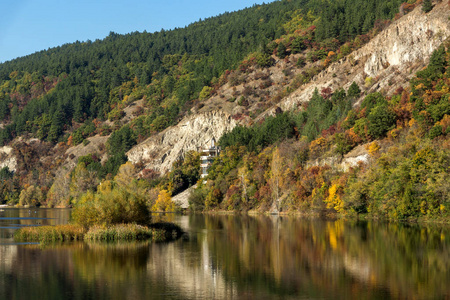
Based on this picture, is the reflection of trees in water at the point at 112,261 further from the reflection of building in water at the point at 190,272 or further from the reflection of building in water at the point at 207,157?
the reflection of building in water at the point at 207,157

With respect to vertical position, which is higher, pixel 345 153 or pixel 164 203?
pixel 345 153

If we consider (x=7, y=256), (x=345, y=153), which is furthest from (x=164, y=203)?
(x=7, y=256)

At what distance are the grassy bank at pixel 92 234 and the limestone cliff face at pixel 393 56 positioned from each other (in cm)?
7752

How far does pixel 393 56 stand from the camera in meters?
133

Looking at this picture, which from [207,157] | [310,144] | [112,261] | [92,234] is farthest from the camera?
[207,157]

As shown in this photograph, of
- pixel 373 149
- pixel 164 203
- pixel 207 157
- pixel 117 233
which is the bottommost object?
pixel 117 233

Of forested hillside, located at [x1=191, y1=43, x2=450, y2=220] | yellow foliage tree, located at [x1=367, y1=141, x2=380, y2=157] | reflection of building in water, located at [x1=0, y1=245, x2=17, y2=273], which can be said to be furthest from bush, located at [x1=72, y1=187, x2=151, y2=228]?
yellow foliage tree, located at [x1=367, y1=141, x2=380, y2=157]

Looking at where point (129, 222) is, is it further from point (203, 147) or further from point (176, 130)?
point (176, 130)

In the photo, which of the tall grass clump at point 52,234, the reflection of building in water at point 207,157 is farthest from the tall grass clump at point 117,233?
the reflection of building in water at point 207,157

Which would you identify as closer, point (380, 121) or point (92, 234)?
point (92, 234)

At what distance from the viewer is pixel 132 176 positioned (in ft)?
541

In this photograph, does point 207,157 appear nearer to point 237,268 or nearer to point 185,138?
point 185,138

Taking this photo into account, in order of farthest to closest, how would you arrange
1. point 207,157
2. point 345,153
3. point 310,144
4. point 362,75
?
point 207,157
point 362,75
point 310,144
point 345,153

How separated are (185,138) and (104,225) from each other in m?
115
